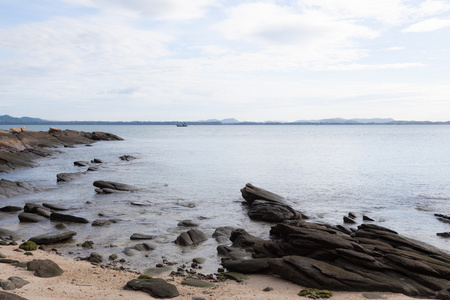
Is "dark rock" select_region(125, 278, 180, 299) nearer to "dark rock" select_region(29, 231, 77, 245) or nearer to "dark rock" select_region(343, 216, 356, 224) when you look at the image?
"dark rock" select_region(29, 231, 77, 245)

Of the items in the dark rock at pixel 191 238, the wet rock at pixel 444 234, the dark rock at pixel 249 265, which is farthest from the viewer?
the wet rock at pixel 444 234

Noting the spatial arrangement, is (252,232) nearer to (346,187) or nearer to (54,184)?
(346,187)

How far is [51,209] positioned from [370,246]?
2328 cm

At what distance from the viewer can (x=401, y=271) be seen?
1493cm

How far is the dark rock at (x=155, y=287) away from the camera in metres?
12.8

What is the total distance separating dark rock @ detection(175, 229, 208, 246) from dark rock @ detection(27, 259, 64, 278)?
7.28 m

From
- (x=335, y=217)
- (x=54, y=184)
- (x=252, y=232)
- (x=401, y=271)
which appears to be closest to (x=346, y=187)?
(x=335, y=217)

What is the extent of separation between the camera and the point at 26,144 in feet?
250

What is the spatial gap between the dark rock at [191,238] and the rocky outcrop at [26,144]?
40.3 metres

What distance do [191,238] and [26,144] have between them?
6837 cm

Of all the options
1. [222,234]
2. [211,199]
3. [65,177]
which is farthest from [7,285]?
[65,177]

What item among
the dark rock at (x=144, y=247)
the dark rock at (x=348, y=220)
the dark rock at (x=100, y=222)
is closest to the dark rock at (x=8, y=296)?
the dark rock at (x=144, y=247)

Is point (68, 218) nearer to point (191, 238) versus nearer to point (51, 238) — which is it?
point (51, 238)

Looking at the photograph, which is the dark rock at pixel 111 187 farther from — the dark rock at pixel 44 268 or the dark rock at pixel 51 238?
the dark rock at pixel 44 268
